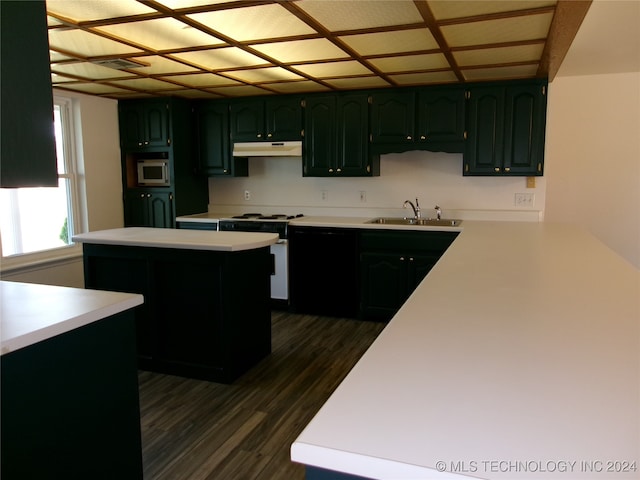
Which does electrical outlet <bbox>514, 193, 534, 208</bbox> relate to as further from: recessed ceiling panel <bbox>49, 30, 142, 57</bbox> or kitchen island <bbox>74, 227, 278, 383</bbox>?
recessed ceiling panel <bbox>49, 30, 142, 57</bbox>

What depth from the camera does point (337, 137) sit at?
179 inches

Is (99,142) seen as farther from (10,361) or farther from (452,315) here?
(452,315)

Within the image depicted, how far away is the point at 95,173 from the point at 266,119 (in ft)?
6.02

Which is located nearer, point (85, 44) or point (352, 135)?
point (85, 44)

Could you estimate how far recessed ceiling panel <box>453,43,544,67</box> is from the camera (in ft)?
9.82

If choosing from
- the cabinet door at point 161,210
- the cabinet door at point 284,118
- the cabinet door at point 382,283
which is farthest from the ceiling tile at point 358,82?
the cabinet door at point 161,210

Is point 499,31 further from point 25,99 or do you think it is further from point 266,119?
point 266,119

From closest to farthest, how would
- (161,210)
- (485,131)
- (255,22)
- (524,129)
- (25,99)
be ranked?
1. (25,99)
2. (255,22)
3. (524,129)
4. (485,131)
5. (161,210)

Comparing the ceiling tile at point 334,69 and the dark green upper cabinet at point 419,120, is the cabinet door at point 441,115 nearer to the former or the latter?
the dark green upper cabinet at point 419,120

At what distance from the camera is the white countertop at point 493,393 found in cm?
72

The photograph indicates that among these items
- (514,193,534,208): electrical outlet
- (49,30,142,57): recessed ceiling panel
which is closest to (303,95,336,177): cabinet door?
Answer: (514,193,534,208): electrical outlet

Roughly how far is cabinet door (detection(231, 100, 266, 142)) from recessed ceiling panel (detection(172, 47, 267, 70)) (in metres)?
1.24

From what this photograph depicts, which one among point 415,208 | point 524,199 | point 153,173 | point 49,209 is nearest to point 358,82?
point 415,208

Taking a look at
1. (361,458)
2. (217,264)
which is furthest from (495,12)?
(361,458)
